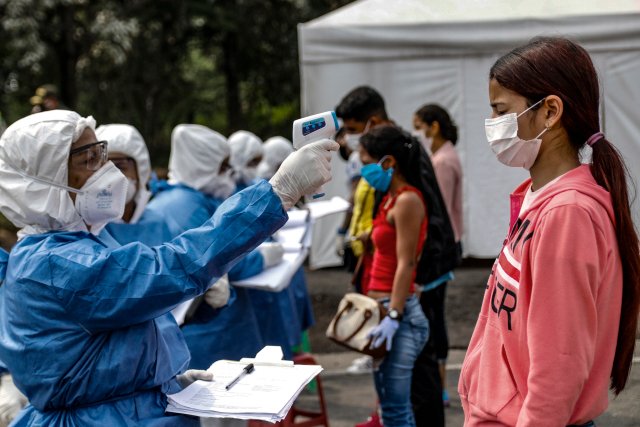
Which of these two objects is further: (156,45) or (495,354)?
(156,45)

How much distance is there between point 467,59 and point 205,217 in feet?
13.8

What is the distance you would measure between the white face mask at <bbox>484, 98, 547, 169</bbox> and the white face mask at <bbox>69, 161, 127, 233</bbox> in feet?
3.77

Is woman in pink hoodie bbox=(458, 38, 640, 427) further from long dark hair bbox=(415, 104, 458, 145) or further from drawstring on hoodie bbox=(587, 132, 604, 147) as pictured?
long dark hair bbox=(415, 104, 458, 145)

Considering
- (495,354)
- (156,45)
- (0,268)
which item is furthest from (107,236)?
(156,45)

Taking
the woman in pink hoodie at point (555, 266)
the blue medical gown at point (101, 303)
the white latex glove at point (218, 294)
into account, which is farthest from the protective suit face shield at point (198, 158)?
the woman in pink hoodie at point (555, 266)

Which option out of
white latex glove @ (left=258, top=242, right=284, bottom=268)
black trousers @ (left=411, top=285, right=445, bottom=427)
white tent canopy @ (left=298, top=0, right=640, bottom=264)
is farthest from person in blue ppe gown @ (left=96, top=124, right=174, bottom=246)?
white tent canopy @ (left=298, top=0, right=640, bottom=264)

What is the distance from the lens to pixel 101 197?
8.86 ft

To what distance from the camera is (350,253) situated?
5.53 meters

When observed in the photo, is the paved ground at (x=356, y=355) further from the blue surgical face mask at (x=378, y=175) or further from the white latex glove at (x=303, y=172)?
the white latex glove at (x=303, y=172)

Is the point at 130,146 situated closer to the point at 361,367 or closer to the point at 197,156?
the point at 197,156

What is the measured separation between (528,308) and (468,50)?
5883mm

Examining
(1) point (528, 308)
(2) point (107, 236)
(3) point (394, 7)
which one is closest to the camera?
(1) point (528, 308)

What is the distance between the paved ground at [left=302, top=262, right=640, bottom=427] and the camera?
4305 millimetres

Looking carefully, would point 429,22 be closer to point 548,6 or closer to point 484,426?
point 548,6
